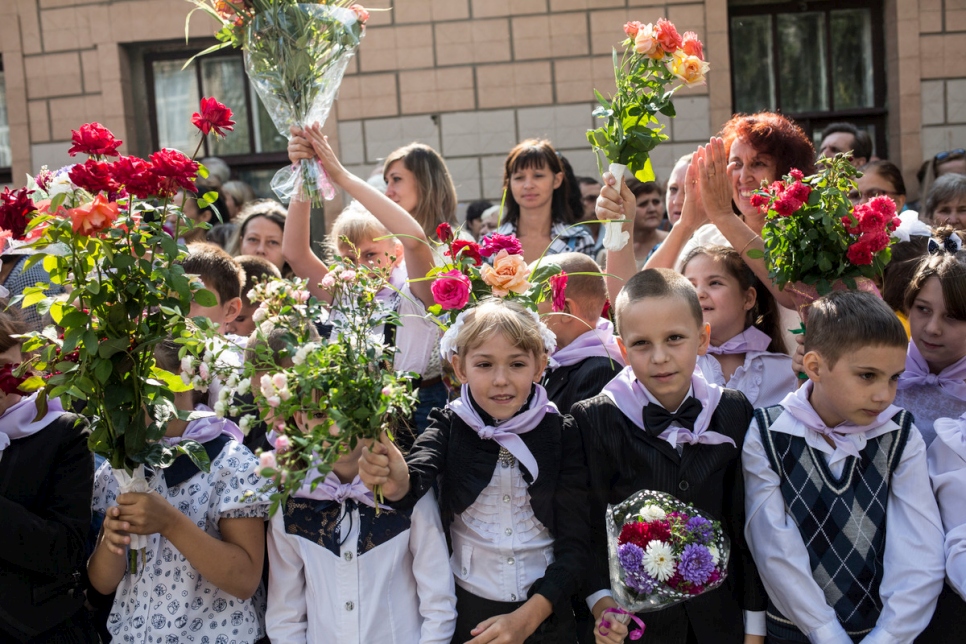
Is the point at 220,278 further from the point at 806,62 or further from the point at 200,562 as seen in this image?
the point at 806,62

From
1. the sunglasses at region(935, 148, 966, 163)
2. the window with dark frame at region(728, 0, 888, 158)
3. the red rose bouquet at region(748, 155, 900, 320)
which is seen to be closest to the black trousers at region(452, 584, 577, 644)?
the red rose bouquet at region(748, 155, 900, 320)

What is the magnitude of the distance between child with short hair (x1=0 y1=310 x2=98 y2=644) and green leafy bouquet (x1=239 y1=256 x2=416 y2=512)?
73 cm

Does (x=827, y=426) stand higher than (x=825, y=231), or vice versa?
(x=825, y=231)

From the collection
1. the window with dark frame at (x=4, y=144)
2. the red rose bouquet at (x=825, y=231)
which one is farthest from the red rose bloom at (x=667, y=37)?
the window with dark frame at (x=4, y=144)

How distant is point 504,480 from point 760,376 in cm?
108

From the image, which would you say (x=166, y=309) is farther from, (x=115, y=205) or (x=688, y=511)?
(x=688, y=511)

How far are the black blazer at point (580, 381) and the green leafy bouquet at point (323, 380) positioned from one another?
3.14 feet

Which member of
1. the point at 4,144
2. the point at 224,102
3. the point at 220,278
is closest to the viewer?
the point at 220,278

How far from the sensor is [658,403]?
2.66 meters

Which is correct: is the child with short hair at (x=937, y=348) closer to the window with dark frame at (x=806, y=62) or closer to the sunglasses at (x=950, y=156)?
the sunglasses at (x=950, y=156)

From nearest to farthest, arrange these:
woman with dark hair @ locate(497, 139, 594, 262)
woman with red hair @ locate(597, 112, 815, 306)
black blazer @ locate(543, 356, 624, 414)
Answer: black blazer @ locate(543, 356, 624, 414), woman with red hair @ locate(597, 112, 815, 306), woman with dark hair @ locate(497, 139, 594, 262)

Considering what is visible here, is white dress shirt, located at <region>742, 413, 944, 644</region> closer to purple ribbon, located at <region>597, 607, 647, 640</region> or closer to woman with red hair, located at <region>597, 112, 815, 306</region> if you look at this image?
purple ribbon, located at <region>597, 607, 647, 640</region>

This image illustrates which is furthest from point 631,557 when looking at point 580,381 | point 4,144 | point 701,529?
point 4,144

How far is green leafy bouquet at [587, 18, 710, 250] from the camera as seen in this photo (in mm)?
2926
